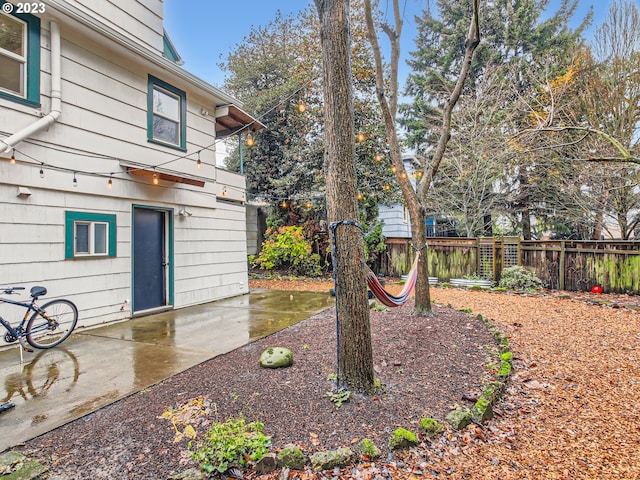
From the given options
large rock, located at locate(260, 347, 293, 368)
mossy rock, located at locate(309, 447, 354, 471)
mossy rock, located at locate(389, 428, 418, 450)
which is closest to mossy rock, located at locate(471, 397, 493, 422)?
mossy rock, located at locate(389, 428, 418, 450)

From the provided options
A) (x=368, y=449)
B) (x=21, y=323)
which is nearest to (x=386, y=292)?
(x=368, y=449)

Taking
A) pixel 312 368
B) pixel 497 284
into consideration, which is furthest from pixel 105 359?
pixel 497 284

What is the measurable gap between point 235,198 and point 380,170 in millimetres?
4516

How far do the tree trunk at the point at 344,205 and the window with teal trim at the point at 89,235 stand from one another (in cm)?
368

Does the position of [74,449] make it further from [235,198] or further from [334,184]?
[235,198]

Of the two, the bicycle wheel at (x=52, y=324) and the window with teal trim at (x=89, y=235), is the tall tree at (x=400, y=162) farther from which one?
the bicycle wheel at (x=52, y=324)

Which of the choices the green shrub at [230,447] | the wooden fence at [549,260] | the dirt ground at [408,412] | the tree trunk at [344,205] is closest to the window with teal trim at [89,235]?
the dirt ground at [408,412]

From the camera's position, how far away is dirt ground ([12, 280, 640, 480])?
1.93 metres

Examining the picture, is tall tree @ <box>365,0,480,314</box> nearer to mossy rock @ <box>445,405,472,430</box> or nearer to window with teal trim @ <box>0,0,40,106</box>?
mossy rock @ <box>445,405,472,430</box>

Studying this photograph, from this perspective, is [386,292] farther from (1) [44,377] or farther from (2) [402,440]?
(1) [44,377]

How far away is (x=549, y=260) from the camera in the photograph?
761 cm

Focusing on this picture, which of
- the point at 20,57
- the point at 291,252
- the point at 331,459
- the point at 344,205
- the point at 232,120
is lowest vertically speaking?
the point at 331,459

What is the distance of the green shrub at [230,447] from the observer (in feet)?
6.09

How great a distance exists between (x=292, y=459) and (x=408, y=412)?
0.90 metres
